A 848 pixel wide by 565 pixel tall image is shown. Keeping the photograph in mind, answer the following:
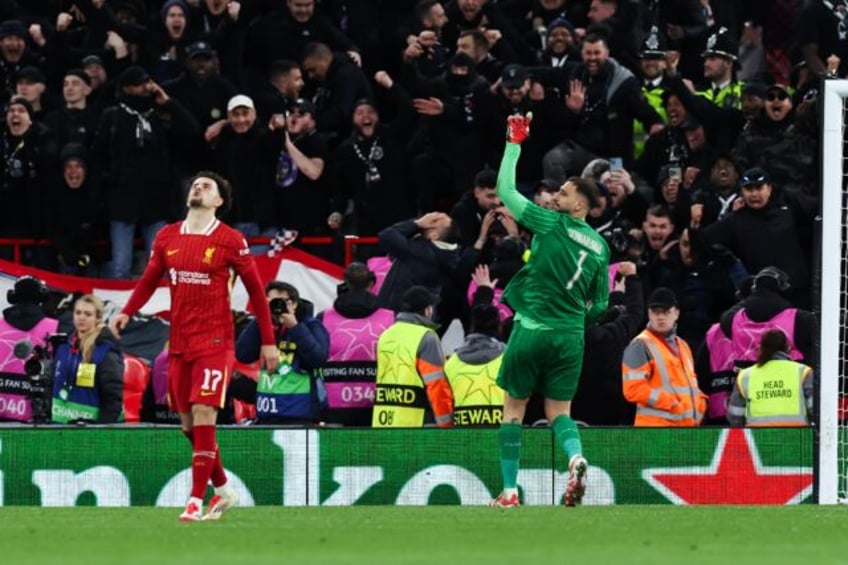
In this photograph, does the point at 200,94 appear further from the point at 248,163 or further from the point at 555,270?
the point at 555,270

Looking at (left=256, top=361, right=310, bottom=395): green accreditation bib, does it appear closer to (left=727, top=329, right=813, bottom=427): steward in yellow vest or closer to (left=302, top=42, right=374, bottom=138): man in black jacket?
(left=727, top=329, right=813, bottom=427): steward in yellow vest

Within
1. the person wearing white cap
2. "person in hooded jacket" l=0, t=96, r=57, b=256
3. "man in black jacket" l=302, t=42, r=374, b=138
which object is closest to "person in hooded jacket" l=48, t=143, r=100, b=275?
"person in hooded jacket" l=0, t=96, r=57, b=256

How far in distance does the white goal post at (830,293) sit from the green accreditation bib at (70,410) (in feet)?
18.8

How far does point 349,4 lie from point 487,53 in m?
2.04

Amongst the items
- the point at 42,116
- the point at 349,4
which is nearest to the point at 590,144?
the point at 349,4

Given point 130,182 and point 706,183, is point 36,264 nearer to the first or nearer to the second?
point 130,182

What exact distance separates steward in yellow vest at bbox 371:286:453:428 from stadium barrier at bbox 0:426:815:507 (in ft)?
1.21

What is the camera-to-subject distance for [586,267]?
13750 millimetres

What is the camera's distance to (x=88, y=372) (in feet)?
56.0

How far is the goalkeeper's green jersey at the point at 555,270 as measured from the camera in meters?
13.7

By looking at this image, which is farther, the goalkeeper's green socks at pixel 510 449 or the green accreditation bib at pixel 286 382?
the green accreditation bib at pixel 286 382

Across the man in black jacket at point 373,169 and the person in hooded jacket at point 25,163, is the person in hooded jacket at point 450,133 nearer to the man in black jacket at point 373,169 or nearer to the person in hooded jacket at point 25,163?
the man in black jacket at point 373,169

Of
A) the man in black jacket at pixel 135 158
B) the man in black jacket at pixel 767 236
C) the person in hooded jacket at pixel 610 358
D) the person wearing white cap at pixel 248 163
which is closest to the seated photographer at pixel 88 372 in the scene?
the man in black jacket at pixel 135 158

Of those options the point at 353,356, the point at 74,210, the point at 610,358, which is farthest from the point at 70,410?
the point at 610,358
